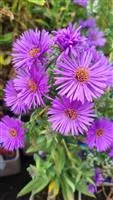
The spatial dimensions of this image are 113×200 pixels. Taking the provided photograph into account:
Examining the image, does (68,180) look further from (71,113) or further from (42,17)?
(42,17)

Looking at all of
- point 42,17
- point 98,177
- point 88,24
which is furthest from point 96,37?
point 98,177

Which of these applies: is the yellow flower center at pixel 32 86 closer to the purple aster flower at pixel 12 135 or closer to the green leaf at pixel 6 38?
the purple aster flower at pixel 12 135

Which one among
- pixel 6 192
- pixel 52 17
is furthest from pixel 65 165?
pixel 52 17

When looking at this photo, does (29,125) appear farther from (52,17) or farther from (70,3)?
(70,3)

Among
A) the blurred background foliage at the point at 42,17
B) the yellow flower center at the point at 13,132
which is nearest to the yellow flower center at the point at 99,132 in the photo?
the yellow flower center at the point at 13,132

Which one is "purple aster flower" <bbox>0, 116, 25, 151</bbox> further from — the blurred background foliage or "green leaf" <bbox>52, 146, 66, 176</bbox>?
the blurred background foliage

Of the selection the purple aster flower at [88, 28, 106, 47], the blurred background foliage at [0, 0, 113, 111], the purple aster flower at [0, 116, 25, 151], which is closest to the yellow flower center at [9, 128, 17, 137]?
the purple aster flower at [0, 116, 25, 151]
